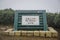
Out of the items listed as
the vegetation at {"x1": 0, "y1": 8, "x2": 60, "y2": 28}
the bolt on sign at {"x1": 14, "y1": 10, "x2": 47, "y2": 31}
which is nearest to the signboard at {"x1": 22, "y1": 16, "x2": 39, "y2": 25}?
the bolt on sign at {"x1": 14, "y1": 10, "x2": 47, "y2": 31}

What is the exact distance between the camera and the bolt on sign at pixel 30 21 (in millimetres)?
3879

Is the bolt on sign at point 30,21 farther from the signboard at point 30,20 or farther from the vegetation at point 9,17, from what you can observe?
the vegetation at point 9,17

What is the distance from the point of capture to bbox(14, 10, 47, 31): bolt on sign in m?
3.88

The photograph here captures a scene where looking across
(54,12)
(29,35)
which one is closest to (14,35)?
(29,35)

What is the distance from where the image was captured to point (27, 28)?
389cm

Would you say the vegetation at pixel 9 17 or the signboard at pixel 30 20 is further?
the vegetation at pixel 9 17

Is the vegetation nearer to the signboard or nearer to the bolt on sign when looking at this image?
the bolt on sign

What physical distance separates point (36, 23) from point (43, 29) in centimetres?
24

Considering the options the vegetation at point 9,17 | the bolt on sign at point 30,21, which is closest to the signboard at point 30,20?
the bolt on sign at point 30,21

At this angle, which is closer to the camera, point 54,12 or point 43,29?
point 43,29

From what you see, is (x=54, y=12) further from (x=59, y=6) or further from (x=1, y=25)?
(x=1, y=25)

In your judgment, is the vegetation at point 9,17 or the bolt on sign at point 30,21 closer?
the bolt on sign at point 30,21

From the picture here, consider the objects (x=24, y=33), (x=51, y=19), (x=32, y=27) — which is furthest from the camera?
(x=51, y=19)

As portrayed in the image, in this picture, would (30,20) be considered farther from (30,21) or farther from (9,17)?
(9,17)
